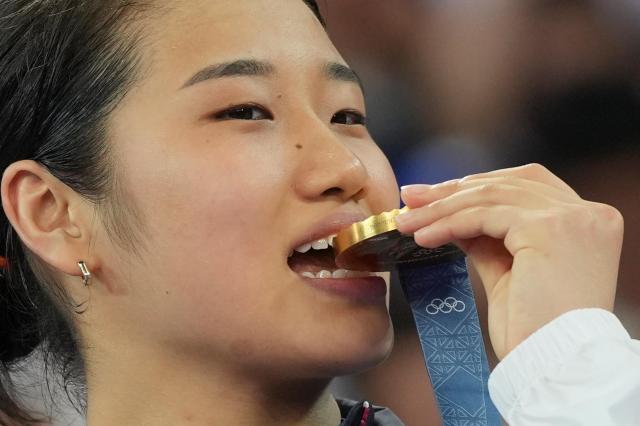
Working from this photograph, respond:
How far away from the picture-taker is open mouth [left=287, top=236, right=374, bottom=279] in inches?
60.9

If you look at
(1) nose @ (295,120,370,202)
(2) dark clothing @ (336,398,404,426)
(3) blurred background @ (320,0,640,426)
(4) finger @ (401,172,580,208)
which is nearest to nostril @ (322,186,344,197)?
(1) nose @ (295,120,370,202)

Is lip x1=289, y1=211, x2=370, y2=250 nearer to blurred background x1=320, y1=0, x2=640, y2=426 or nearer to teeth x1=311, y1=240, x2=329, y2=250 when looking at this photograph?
teeth x1=311, y1=240, x2=329, y2=250

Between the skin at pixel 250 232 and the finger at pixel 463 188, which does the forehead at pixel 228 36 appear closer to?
the skin at pixel 250 232

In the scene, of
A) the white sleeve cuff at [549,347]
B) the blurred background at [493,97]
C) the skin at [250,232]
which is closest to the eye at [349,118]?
the skin at [250,232]

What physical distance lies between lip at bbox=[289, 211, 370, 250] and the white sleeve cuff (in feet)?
1.18

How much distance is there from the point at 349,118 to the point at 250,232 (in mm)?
421

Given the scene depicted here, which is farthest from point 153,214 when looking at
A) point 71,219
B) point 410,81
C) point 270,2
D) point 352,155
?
point 410,81

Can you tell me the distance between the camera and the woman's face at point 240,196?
1490 millimetres

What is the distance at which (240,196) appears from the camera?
1.50m

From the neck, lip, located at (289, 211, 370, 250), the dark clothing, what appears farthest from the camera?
the dark clothing

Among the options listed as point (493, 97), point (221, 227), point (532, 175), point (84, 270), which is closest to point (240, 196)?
point (221, 227)

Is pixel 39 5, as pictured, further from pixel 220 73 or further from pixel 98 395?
pixel 98 395

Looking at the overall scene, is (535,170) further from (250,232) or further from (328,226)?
(250,232)

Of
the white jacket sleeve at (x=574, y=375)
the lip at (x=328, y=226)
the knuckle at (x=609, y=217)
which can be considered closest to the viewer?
the white jacket sleeve at (x=574, y=375)
